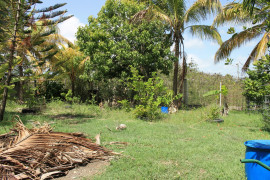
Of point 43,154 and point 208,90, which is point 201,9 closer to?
point 208,90

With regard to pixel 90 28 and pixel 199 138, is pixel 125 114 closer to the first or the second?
pixel 199 138

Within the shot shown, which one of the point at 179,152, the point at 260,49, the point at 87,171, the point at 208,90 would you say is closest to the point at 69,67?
the point at 208,90

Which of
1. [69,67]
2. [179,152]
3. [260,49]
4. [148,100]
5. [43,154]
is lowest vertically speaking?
[179,152]

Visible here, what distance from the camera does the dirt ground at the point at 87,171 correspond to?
3549 mm

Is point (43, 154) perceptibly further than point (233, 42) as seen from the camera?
No

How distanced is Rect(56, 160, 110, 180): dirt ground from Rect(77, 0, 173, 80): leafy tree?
759cm

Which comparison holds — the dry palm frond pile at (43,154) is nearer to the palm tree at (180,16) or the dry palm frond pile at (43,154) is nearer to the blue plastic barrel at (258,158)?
the blue plastic barrel at (258,158)

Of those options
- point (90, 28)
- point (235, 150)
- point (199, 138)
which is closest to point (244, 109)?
point (199, 138)

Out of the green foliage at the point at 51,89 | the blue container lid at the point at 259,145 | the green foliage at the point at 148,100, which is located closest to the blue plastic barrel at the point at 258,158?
the blue container lid at the point at 259,145

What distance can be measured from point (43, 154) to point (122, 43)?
8.32 metres

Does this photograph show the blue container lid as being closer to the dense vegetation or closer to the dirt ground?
the dense vegetation

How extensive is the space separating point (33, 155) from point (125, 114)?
6.66 metres

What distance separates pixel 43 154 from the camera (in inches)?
146

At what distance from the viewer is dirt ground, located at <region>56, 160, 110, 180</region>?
140 inches
